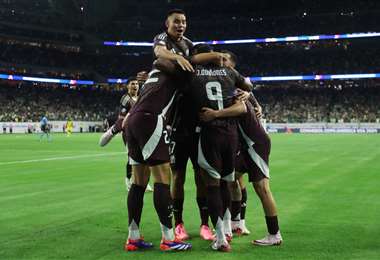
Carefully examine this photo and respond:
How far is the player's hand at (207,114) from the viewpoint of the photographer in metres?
5.66

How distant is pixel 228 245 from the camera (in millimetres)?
5648

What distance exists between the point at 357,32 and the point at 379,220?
65937 millimetres

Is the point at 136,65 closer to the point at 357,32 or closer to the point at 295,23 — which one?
the point at 295,23

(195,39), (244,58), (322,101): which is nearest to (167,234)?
(322,101)

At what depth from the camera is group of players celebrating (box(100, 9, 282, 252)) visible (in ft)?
18.5

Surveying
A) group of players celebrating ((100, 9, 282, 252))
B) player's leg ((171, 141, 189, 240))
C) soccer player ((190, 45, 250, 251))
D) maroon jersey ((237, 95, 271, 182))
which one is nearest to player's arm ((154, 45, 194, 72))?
group of players celebrating ((100, 9, 282, 252))

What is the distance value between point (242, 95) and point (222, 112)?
577mm

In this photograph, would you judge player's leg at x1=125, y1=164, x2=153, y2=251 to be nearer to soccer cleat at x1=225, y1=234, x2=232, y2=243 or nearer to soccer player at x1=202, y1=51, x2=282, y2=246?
soccer cleat at x1=225, y1=234, x2=232, y2=243

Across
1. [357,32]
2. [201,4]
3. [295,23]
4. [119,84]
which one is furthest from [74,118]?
[357,32]

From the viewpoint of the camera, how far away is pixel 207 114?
5.67 meters

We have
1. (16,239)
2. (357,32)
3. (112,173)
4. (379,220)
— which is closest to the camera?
(16,239)

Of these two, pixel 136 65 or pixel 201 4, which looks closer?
pixel 201 4

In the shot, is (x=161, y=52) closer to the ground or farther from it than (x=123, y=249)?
farther from it

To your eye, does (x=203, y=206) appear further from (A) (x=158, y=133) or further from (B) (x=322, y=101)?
(B) (x=322, y=101)
